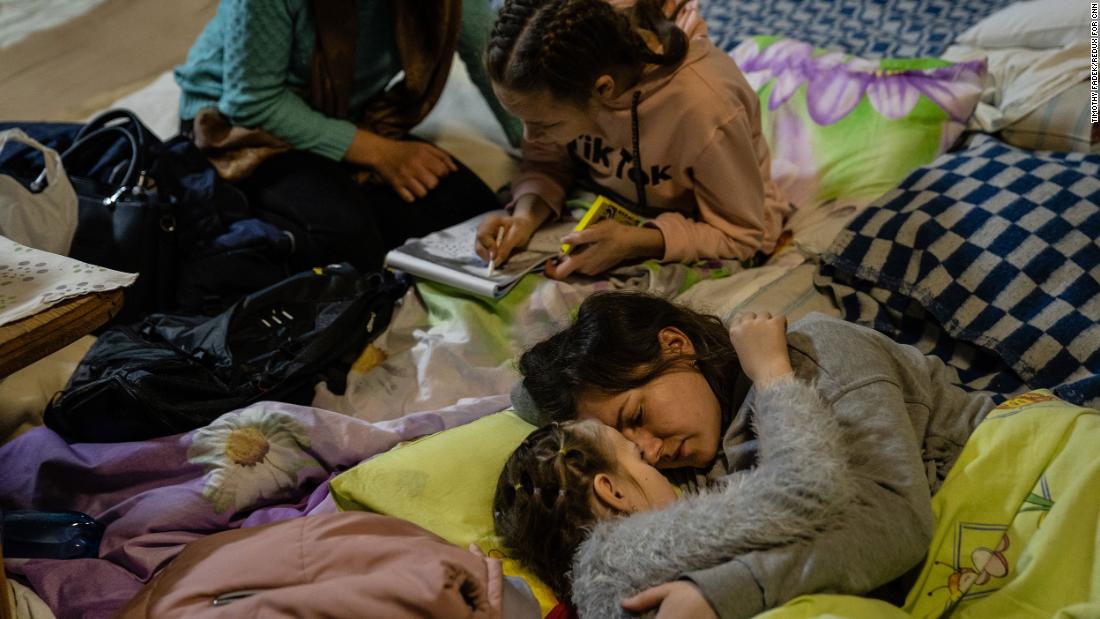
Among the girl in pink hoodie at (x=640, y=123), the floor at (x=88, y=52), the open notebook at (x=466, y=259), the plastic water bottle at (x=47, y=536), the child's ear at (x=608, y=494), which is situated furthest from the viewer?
the floor at (x=88, y=52)

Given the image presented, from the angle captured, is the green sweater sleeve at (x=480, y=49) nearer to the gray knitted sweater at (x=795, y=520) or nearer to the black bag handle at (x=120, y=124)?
the black bag handle at (x=120, y=124)

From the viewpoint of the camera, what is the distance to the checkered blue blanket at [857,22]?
6.58ft

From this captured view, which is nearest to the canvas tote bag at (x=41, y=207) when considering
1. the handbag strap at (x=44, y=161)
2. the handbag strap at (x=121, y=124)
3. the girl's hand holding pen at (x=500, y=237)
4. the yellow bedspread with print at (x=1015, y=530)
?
the handbag strap at (x=44, y=161)

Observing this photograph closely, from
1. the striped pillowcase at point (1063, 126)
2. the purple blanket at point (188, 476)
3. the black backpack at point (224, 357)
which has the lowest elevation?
the purple blanket at point (188, 476)

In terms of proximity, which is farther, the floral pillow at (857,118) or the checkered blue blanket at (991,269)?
the floral pillow at (857,118)

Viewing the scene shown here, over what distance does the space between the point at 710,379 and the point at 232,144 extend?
3.37ft

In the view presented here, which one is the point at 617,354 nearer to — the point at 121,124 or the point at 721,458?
the point at 721,458

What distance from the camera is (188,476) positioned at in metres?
1.22

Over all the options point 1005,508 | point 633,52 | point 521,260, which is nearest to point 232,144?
point 521,260

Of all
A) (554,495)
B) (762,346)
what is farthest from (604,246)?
(554,495)

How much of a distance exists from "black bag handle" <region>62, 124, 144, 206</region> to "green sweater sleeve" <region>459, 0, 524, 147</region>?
0.66 meters

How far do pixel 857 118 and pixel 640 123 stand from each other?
55 cm

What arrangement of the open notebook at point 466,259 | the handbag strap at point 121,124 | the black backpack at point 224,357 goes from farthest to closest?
the handbag strap at point 121,124
the open notebook at point 466,259
the black backpack at point 224,357

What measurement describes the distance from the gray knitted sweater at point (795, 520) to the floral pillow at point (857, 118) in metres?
0.82
